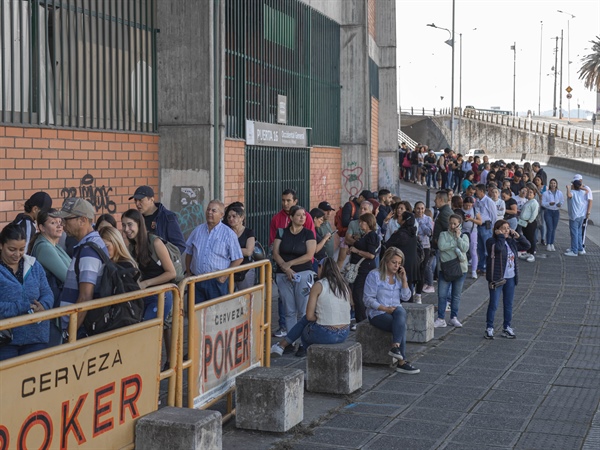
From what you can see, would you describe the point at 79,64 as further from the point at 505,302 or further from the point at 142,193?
the point at 505,302

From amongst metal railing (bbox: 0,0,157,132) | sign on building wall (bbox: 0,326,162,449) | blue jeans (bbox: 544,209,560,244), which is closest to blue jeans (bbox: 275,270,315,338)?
metal railing (bbox: 0,0,157,132)

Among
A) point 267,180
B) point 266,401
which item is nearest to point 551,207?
point 267,180

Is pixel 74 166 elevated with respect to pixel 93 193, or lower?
elevated

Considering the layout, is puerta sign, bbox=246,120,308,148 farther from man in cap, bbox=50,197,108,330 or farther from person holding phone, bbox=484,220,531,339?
man in cap, bbox=50,197,108,330

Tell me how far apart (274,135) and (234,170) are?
2.37 meters

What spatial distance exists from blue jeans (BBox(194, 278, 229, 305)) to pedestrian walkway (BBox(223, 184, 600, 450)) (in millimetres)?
1224

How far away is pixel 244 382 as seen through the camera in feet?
24.1

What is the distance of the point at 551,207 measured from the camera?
21.6 meters

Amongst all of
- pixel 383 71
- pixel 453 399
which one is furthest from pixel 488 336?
pixel 383 71

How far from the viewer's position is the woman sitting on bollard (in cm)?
965

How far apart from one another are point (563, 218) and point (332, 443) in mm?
27196

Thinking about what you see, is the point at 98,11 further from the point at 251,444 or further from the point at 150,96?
the point at 251,444

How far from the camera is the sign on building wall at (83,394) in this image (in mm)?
4602

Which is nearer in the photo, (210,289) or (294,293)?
(210,289)
